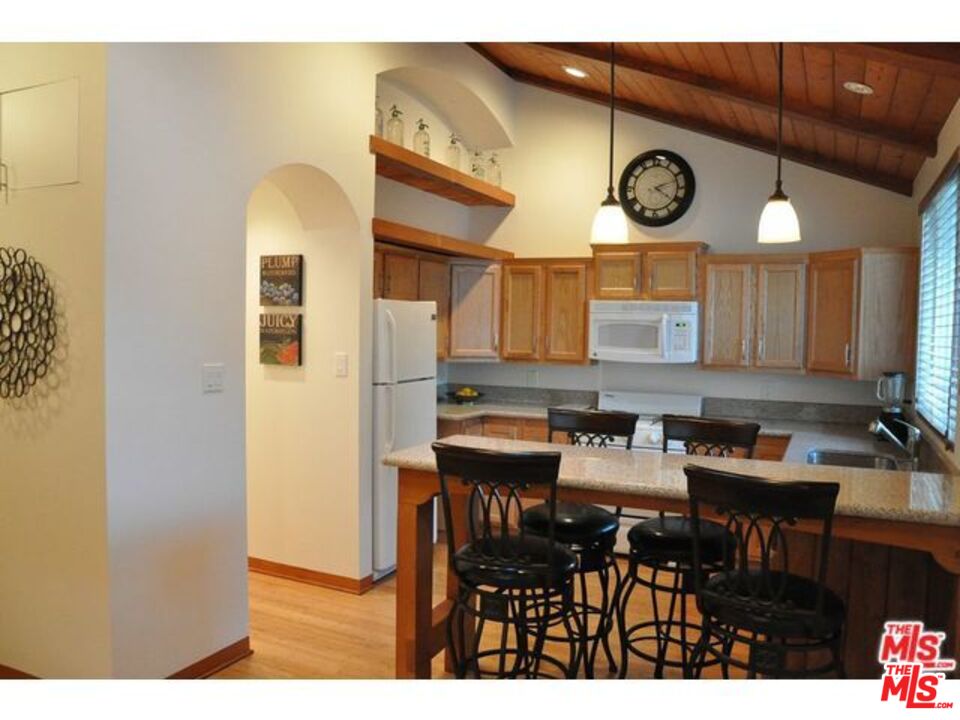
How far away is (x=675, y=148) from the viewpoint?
213 inches

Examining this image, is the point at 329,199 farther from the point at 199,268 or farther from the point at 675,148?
the point at 675,148

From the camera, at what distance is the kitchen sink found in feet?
12.3

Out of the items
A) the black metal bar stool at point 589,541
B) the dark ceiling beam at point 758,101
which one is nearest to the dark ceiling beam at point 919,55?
the dark ceiling beam at point 758,101

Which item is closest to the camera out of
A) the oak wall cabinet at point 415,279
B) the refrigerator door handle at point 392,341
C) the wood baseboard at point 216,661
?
the wood baseboard at point 216,661

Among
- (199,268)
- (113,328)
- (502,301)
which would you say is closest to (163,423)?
(113,328)

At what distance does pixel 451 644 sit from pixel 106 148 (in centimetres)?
216

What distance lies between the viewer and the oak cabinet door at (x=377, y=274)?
14.6 feet

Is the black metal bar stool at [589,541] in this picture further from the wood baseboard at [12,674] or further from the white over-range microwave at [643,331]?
the white over-range microwave at [643,331]

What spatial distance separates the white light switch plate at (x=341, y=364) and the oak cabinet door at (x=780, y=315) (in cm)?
275

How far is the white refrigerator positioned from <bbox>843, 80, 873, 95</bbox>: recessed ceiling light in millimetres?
2507

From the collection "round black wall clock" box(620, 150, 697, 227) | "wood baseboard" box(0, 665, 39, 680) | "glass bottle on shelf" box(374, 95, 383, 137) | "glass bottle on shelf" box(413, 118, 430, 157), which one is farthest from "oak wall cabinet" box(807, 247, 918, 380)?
"wood baseboard" box(0, 665, 39, 680)

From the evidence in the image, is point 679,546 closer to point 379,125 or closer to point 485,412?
point 485,412

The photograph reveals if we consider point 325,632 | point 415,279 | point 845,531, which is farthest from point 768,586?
point 415,279
